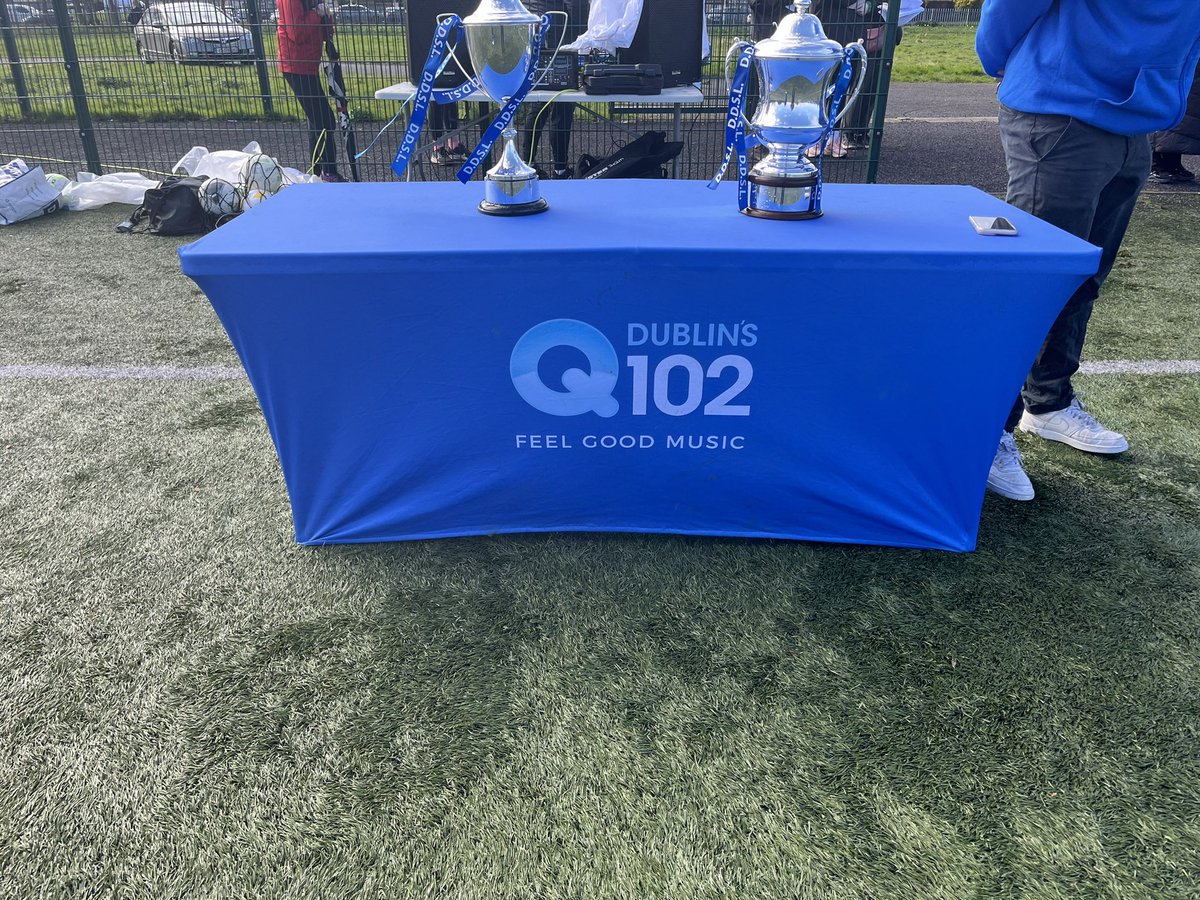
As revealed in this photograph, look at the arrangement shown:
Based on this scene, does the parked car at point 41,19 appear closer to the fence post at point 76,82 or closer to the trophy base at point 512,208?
the fence post at point 76,82

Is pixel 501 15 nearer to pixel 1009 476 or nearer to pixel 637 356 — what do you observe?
pixel 637 356

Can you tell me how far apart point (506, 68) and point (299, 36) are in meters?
4.08

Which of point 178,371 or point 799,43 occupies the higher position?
point 799,43

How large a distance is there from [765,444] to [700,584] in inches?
13.6

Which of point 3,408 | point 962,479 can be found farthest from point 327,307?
point 3,408

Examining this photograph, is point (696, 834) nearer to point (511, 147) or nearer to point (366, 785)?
point (366, 785)

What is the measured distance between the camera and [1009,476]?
221 centimetres

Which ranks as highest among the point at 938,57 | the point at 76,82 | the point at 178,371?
the point at 76,82

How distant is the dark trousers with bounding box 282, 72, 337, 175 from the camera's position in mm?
5293

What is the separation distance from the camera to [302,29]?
5.12 meters

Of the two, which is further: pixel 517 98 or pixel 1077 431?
pixel 1077 431

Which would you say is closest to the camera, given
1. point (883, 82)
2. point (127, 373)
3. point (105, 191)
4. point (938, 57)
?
point (127, 373)

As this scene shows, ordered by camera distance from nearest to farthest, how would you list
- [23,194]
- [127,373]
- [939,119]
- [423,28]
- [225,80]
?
[127,373] → [423,28] → [23,194] → [225,80] → [939,119]

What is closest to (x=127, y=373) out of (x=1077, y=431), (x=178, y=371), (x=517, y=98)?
(x=178, y=371)
